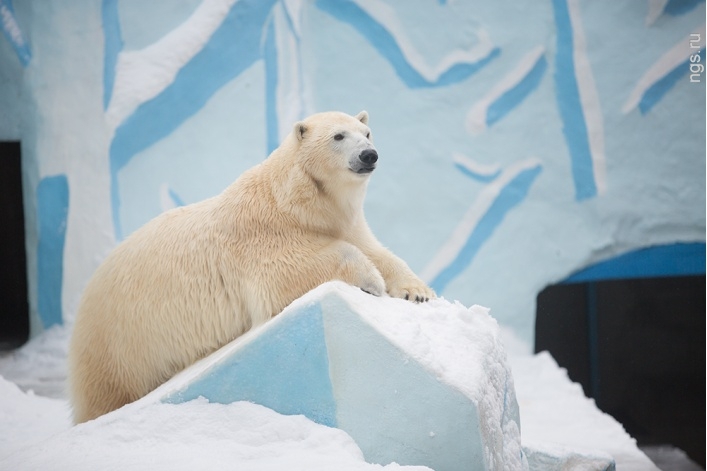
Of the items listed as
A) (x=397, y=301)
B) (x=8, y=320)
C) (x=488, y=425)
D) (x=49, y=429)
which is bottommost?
(x=8, y=320)

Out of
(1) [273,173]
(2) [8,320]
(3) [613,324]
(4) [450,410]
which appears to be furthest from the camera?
(3) [613,324]

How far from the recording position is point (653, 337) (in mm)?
8555

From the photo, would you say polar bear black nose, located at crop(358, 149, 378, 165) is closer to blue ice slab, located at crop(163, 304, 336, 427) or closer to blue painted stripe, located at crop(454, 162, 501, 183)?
blue ice slab, located at crop(163, 304, 336, 427)

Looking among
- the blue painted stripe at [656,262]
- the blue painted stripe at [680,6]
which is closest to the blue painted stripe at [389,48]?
the blue painted stripe at [680,6]

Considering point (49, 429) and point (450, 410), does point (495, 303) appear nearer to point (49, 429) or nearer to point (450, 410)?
point (49, 429)

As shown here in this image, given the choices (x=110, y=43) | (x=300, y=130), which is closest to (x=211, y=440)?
(x=300, y=130)

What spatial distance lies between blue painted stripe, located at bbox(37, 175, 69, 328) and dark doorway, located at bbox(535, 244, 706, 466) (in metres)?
4.87

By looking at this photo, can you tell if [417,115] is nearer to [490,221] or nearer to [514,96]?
[514,96]

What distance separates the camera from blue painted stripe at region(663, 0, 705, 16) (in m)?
6.38

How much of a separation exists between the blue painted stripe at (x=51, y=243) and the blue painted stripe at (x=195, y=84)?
43 cm

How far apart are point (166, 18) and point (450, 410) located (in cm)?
473

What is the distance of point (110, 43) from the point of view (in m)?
6.09

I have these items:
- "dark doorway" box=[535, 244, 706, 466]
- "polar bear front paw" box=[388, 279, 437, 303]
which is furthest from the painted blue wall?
"polar bear front paw" box=[388, 279, 437, 303]

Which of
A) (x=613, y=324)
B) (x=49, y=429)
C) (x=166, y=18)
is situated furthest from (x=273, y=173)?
(x=613, y=324)
